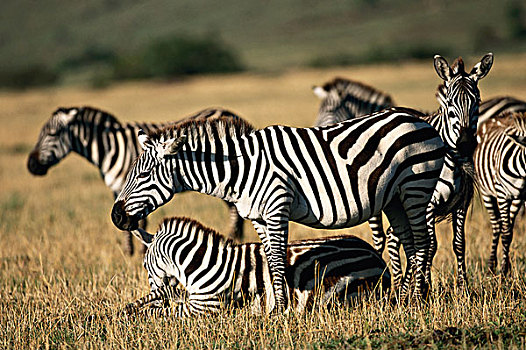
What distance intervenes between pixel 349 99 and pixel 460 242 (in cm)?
497

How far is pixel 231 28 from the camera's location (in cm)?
12419

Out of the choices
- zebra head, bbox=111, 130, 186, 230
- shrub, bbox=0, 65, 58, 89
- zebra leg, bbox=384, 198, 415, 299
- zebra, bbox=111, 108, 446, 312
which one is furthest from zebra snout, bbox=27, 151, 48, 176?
shrub, bbox=0, 65, 58, 89

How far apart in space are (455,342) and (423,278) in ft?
5.24

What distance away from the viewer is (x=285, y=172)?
6.05 m

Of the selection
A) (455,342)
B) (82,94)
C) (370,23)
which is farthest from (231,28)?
(455,342)

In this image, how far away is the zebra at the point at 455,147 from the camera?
6.71 meters

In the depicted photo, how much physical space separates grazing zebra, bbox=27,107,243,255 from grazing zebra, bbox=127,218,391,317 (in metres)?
3.79

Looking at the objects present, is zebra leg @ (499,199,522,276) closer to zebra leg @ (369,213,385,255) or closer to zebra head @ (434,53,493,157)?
zebra leg @ (369,213,385,255)

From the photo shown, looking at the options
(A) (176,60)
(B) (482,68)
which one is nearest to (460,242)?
(B) (482,68)

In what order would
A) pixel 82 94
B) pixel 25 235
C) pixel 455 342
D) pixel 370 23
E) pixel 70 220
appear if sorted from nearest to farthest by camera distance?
pixel 455 342 < pixel 25 235 < pixel 70 220 < pixel 82 94 < pixel 370 23

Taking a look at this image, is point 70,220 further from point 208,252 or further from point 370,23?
point 370,23

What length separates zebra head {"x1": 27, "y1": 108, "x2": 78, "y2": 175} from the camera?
1043cm

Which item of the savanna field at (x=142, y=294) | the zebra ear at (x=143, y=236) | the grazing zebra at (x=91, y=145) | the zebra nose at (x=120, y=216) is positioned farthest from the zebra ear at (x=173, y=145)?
the grazing zebra at (x=91, y=145)

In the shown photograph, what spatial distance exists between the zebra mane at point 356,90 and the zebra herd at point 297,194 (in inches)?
183
